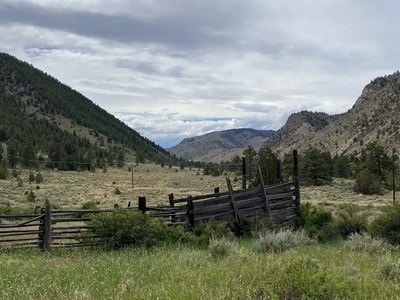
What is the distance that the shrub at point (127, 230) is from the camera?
38.7ft

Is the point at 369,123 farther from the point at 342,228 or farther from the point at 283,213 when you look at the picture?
the point at 342,228

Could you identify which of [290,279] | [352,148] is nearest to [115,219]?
[290,279]

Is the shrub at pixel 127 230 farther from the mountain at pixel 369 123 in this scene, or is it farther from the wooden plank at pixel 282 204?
the mountain at pixel 369 123

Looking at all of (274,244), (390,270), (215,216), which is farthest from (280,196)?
(390,270)

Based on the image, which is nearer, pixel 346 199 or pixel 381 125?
pixel 346 199

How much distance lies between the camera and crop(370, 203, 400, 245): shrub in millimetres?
13408

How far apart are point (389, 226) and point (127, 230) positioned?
26.4 feet

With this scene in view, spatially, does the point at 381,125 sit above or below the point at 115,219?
above

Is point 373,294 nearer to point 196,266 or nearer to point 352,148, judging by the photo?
point 196,266

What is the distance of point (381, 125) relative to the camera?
346 ft

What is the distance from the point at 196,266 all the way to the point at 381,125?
108 m

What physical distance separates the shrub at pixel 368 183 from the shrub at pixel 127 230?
31.6 metres

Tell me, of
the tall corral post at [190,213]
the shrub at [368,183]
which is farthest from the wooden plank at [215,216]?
the shrub at [368,183]

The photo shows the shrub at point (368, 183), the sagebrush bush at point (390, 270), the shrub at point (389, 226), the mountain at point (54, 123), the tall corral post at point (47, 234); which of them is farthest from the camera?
the mountain at point (54, 123)
